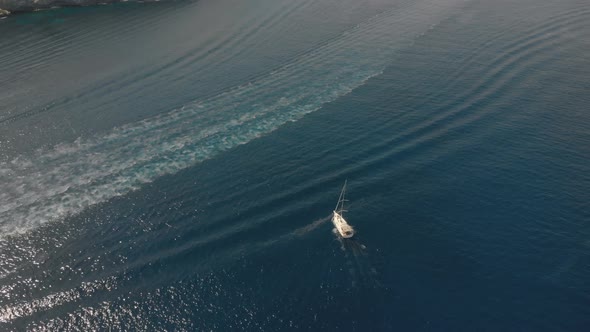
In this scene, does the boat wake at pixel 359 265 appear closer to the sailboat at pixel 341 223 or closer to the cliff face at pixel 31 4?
the sailboat at pixel 341 223

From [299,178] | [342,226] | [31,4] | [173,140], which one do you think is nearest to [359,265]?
[342,226]

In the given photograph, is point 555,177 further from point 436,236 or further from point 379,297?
point 379,297

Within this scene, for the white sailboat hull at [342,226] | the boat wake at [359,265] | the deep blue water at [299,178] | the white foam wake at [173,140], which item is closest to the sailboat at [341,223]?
the white sailboat hull at [342,226]

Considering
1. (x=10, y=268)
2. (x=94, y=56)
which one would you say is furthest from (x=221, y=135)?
(x=94, y=56)

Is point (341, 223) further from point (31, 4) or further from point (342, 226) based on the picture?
point (31, 4)

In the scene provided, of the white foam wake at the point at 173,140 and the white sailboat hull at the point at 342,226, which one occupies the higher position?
the white foam wake at the point at 173,140

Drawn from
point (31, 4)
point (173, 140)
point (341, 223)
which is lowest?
point (341, 223)
